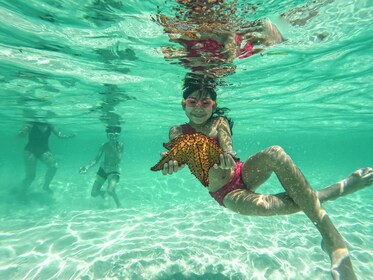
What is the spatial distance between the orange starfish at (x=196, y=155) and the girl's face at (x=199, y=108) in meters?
2.41

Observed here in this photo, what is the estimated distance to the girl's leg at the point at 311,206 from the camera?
463 cm

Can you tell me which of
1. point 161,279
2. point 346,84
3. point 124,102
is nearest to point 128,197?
point 124,102

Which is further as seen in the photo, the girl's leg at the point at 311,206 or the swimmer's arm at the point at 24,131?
the swimmer's arm at the point at 24,131

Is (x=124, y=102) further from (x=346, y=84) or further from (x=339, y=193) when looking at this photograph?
(x=339, y=193)

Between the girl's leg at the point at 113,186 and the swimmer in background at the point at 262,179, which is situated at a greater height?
the swimmer in background at the point at 262,179

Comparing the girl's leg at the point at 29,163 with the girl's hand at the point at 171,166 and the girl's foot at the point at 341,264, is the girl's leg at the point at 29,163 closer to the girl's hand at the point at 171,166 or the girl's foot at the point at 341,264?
the girl's hand at the point at 171,166

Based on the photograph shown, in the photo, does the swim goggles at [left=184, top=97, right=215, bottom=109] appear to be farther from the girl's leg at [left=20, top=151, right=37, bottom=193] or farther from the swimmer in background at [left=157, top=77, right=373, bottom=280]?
the girl's leg at [left=20, top=151, right=37, bottom=193]

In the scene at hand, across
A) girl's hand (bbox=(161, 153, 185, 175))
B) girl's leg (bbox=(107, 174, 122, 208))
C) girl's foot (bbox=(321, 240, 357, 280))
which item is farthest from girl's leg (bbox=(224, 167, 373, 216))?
girl's leg (bbox=(107, 174, 122, 208))

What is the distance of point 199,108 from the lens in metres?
6.12

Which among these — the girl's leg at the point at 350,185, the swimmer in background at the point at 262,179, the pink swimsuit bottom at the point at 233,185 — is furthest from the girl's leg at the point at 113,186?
the girl's leg at the point at 350,185

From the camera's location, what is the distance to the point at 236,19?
7.71 metres

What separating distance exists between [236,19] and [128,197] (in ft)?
58.5

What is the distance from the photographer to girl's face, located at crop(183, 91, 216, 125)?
6125 millimetres

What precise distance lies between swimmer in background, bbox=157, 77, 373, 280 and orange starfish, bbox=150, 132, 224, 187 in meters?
0.09
